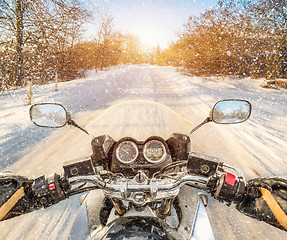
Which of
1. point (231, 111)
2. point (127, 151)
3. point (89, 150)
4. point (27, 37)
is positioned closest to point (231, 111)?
point (231, 111)

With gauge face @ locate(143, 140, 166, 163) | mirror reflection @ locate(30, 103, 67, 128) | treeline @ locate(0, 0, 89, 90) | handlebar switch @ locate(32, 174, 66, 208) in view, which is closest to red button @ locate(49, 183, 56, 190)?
handlebar switch @ locate(32, 174, 66, 208)

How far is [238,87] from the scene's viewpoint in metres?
12.4

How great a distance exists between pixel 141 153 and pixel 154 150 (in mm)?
132

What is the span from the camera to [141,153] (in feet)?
5.77

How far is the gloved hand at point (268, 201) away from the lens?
1.04 metres

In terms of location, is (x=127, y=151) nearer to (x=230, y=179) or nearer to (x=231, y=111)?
(x=230, y=179)

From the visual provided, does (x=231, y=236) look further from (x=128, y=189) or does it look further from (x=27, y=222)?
(x=27, y=222)

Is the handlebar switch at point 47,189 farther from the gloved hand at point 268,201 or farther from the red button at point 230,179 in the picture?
the gloved hand at point 268,201

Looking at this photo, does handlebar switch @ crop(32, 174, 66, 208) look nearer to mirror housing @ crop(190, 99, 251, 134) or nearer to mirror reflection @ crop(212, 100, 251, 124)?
mirror housing @ crop(190, 99, 251, 134)

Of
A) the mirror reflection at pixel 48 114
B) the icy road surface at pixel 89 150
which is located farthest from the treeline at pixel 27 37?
the mirror reflection at pixel 48 114

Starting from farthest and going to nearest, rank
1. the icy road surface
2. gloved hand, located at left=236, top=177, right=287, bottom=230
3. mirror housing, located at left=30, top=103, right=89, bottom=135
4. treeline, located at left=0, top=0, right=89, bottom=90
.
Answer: treeline, located at left=0, top=0, right=89, bottom=90
the icy road surface
mirror housing, located at left=30, top=103, right=89, bottom=135
gloved hand, located at left=236, top=177, right=287, bottom=230

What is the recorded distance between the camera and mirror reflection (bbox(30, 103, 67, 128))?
1.79 meters

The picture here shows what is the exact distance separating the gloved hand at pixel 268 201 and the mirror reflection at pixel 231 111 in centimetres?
75

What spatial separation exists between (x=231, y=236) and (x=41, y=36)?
12532mm
